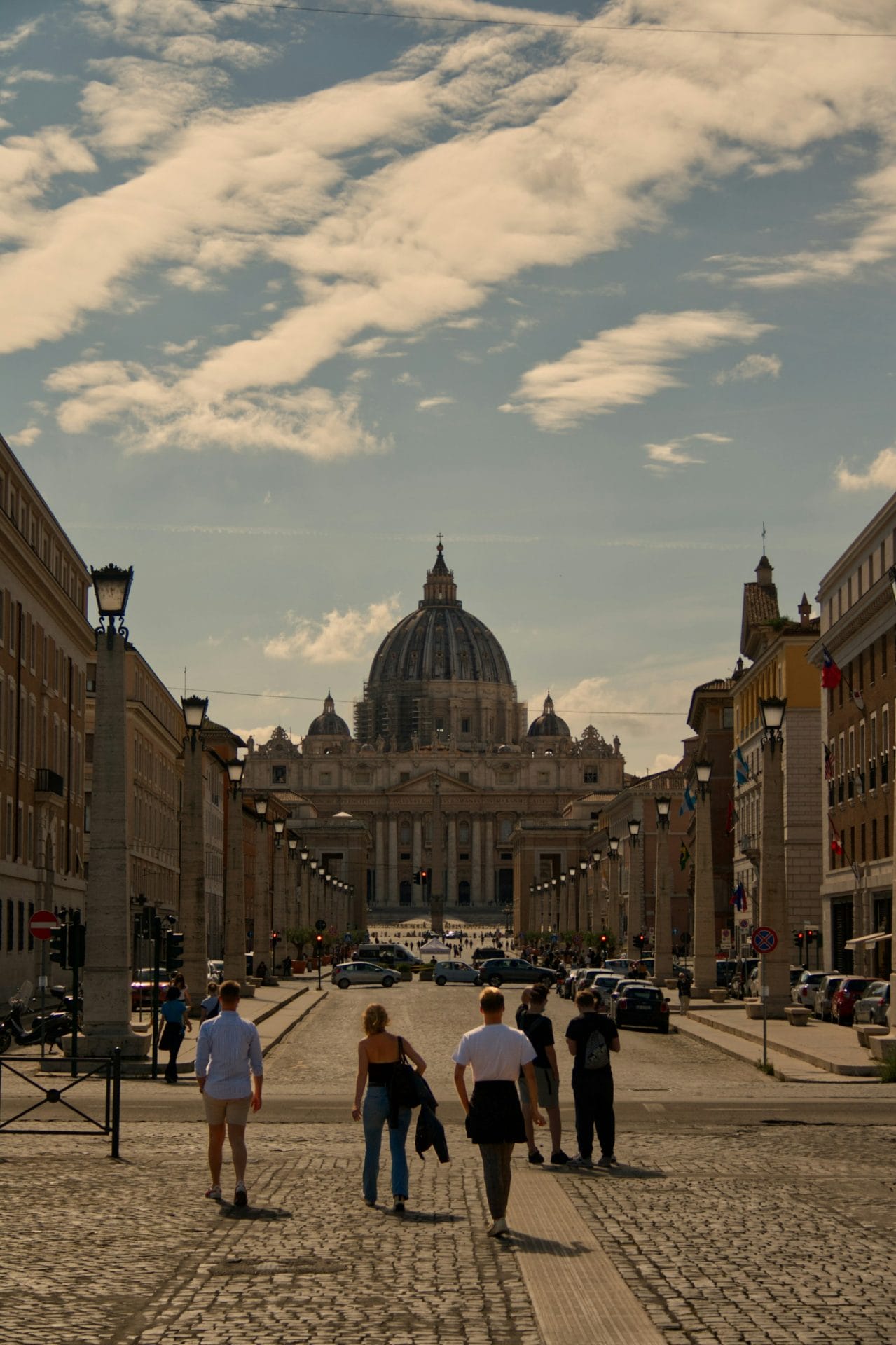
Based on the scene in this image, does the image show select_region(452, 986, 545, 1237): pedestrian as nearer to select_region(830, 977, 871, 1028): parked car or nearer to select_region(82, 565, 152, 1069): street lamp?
select_region(82, 565, 152, 1069): street lamp

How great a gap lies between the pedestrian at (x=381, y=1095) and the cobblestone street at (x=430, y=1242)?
332 millimetres

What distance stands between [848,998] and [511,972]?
37832 mm

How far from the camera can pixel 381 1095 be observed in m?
14.8

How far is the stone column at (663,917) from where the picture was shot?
62250 mm

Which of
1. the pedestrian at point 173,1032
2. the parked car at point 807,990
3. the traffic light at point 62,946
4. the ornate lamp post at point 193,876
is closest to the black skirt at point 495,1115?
the pedestrian at point 173,1032

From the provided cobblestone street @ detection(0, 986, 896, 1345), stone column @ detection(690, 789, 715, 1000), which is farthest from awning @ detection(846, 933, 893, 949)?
cobblestone street @ detection(0, 986, 896, 1345)

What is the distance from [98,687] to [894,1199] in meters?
17.1

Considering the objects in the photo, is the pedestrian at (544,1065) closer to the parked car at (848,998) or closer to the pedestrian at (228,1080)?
the pedestrian at (228,1080)

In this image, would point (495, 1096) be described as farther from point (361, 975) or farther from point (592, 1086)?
point (361, 975)

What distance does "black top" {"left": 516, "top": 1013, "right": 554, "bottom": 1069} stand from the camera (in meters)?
18.3

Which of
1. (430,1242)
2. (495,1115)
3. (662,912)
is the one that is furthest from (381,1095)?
(662,912)

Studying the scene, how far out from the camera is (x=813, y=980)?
52.3m

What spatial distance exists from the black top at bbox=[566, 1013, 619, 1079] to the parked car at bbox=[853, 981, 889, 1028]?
2110 centimetres

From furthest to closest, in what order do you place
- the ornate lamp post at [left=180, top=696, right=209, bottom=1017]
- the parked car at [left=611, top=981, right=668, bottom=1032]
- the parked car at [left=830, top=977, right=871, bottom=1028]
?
the parked car at [left=830, top=977, right=871, bottom=1028] → the parked car at [left=611, top=981, right=668, bottom=1032] → the ornate lamp post at [left=180, top=696, right=209, bottom=1017]
